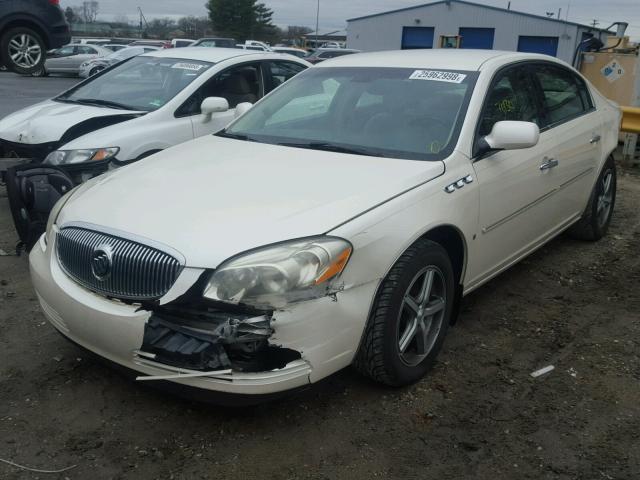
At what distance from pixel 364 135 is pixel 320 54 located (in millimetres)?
28936

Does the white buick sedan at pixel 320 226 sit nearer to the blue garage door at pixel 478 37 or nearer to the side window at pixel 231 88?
the side window at pixel 231 88

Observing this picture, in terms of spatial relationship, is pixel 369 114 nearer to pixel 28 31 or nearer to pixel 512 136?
pixel 512 136

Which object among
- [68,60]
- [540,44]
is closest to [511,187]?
[68,60]

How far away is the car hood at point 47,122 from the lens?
19.4 feet

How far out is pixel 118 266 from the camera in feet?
8.96

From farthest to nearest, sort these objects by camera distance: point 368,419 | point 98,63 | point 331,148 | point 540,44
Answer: point 540,44 < point 98,63 < point 331,148 < point 368,419

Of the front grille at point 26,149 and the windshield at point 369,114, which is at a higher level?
the windshield at point 369,114

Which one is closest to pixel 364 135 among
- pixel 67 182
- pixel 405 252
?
pixel 405 252

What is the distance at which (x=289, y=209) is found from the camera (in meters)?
2.87

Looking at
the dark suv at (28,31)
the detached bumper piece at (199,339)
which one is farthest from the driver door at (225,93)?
the dark suv at (28,31)

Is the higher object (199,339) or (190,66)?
(190,66)

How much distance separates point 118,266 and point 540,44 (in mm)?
42760

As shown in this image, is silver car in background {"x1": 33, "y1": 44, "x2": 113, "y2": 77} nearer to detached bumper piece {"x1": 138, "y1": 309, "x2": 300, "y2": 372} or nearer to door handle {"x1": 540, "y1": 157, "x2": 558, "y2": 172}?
door handle {"x1": 540, "y1": 157, "x2": 558, "y2": 172}

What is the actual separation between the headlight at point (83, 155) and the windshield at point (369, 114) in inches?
62.1
